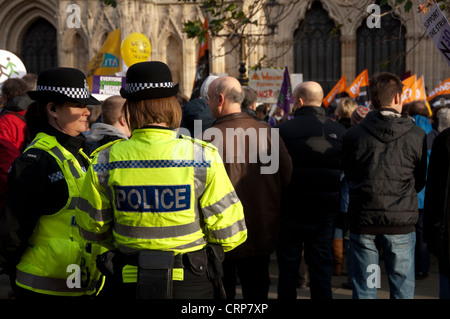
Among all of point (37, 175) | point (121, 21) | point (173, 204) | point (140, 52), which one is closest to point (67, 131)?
point (37, 175)

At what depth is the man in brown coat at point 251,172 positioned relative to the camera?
3.70 meters

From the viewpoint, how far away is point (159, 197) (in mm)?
2342

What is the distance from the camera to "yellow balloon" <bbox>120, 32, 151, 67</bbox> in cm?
888

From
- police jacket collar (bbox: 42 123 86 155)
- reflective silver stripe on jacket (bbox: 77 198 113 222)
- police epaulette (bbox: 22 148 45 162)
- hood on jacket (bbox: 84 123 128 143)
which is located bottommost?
reflective silver stripe on jacket (bbox: 77 198 113 222)

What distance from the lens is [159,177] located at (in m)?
2.34

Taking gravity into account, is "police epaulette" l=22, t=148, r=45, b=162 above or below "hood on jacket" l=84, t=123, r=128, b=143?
below

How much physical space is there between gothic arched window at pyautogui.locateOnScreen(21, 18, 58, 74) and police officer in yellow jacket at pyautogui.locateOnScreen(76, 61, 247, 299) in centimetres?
2336

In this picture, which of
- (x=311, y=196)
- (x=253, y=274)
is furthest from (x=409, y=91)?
(x=253, y=274)

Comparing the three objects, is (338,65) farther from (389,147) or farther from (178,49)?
(389,147)

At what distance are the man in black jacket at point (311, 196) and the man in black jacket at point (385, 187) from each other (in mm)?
355

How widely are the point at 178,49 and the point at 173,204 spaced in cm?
2051

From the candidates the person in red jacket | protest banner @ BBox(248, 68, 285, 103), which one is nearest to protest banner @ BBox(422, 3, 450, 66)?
the person in red jacket

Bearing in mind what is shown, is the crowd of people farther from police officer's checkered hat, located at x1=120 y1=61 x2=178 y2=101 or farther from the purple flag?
the purple flag

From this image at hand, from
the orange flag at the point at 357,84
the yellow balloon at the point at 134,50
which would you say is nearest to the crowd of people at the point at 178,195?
the yellow balloon at the point at 134,50
